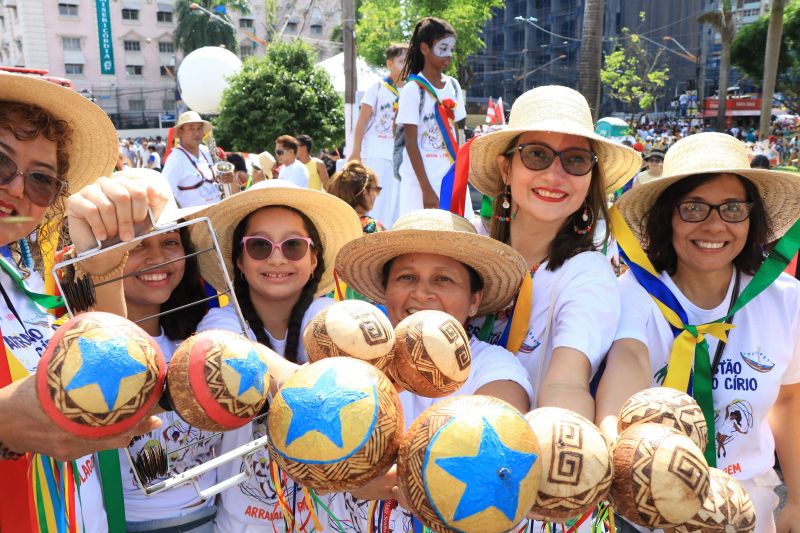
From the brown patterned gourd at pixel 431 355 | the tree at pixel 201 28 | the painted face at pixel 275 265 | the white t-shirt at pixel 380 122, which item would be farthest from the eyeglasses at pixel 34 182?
the tree at pixel 201 28

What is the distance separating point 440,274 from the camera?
2.15 m

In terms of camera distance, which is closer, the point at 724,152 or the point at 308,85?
the point at 724,152

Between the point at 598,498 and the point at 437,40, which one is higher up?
the point at 437,40

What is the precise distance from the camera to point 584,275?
6.99ft

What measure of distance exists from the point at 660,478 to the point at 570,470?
162 mm

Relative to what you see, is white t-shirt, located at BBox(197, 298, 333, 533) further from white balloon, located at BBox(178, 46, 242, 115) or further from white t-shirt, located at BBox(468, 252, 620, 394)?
white balloon, located at BBox(178, 46, 242, 115)

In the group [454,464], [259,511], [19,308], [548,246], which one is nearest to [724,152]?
[548,246]

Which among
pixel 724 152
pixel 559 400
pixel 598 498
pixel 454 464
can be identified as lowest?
pixel 559 400

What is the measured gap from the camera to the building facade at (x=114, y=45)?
53.8m

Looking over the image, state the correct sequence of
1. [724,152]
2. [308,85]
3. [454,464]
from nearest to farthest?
1. [454,464]
2. [724,152]
3. [308,85]

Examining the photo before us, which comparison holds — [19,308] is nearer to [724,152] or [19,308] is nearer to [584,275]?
[584,275]

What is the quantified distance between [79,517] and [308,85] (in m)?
16.6

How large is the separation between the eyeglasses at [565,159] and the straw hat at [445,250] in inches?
15.2

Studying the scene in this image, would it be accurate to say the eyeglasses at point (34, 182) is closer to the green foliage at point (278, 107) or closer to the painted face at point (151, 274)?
the painted face at point (151, 274)
